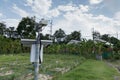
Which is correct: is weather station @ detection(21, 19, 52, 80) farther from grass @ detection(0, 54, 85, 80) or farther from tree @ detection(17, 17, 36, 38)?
tree @ detection(17, 17, 36, 38)

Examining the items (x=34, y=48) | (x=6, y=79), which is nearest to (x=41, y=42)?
(x=34, y=48)

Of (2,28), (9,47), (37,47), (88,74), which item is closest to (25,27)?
(2,28)

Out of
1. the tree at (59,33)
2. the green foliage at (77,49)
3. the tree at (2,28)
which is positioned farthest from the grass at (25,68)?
the tree at (59,33)

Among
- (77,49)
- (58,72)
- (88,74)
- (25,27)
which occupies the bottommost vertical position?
(88,74)

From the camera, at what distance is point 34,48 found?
3932 mm

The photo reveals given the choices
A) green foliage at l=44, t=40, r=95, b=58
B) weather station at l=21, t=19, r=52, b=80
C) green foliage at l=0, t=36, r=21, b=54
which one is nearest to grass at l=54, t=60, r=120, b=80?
weather station at l=21, t=19, r=52, b=80

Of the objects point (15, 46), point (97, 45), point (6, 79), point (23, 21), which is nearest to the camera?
point (6, 79)

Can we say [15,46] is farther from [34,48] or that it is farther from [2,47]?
[34,48]

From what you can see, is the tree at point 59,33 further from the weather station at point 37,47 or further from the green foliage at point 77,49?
the weather station at point 37,47

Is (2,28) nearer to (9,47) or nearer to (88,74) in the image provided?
(9,47)

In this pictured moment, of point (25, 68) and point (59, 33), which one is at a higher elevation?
point (59, 33)

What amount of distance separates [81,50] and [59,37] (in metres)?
27.7

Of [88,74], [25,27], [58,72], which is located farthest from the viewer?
[25,27]

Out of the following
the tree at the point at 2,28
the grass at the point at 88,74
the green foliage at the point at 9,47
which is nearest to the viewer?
the grass at the point at 88,74
